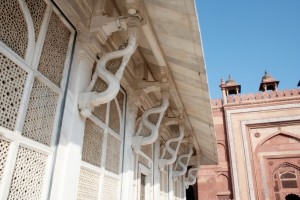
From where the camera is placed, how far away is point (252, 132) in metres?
15.0

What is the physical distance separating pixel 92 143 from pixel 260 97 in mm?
14357

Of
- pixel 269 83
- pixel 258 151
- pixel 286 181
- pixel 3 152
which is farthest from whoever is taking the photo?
pixel 269 83

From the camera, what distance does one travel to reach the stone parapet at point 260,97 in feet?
48.8

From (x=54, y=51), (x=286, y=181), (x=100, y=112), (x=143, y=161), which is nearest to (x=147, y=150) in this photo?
(x=143, y=161)

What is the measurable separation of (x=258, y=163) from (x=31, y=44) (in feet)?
47.6

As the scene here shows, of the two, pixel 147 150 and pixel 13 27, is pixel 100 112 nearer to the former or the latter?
pixel 13 27

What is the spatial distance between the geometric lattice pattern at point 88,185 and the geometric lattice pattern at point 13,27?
1.14 meters

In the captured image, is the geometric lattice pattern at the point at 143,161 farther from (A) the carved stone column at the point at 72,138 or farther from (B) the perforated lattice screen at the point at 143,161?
(A) the carved stone column at the point at 72,138

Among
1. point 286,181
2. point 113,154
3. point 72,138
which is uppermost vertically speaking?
point 286,181

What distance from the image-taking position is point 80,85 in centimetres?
228

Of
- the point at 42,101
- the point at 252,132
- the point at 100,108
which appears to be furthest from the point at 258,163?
the point at 42,101

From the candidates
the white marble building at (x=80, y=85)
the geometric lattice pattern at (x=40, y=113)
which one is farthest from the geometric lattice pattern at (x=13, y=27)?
the geometric lattice pattern at (x=40, y=113)

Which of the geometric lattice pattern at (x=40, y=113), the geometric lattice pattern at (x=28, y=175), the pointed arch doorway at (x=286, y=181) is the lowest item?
the geometric lattice pattern at (x=28, y=175)

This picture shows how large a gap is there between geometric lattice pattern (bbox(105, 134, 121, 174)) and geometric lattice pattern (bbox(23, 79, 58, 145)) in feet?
3.38
